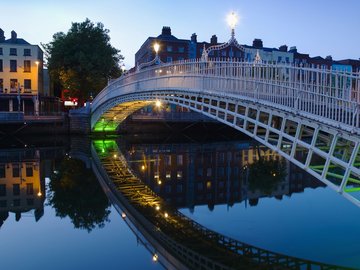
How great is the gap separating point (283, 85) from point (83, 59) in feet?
107

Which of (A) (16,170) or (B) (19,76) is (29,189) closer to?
(A) (16,170)

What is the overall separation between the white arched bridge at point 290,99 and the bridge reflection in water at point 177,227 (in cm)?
243

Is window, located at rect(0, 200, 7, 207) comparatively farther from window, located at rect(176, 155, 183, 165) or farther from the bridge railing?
window, located at rect(176, 155, 183, 165)

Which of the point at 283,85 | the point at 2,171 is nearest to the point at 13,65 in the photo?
the point at 2,171

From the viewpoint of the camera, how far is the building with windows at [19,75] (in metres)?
41.8

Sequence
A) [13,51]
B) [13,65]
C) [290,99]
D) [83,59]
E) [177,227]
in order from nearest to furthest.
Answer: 1. [290,99]
2. [177,227]
3. [83,59]
4. [13,65]
5. [13,51]

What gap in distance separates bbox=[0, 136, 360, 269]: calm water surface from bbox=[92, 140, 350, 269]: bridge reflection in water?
22 centimetres

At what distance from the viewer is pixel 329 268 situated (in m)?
8.67

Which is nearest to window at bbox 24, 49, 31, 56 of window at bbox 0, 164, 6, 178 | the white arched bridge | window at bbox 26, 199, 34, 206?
window at bbox 0, 164, 6, 178

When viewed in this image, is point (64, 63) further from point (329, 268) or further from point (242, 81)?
point (329, 268)

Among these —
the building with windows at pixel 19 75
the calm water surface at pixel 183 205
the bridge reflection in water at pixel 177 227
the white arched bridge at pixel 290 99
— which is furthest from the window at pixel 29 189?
the building with windows at pixel 19 75

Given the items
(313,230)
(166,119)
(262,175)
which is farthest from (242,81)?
(166,119)

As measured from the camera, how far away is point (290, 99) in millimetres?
9836

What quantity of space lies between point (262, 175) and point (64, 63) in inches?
1096
